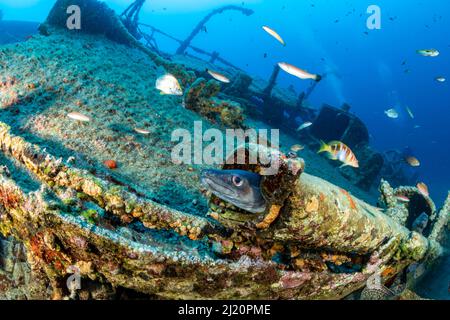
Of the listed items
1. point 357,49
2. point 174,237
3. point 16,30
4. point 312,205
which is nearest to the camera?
point 312,205

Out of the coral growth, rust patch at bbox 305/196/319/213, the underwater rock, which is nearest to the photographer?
rust patch at bbox 305/196/319/213

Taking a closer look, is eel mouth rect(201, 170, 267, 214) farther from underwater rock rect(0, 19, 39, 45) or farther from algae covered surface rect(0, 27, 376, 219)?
underwater rock rect(0, 19, 39, 45)

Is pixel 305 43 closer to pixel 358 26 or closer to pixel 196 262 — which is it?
pixel 358 26

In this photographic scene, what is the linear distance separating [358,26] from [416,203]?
185 meters

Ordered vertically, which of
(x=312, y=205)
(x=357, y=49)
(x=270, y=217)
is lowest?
(x=357, y=49)

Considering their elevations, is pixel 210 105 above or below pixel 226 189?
below

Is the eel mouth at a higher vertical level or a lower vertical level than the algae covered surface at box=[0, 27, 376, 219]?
higher

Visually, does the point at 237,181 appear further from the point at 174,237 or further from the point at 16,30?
the point at 16,30

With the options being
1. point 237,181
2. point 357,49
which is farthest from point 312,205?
point 357,49

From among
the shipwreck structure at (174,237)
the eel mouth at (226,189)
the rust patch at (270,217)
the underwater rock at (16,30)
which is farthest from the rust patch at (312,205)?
the underwater rock at (16,30)

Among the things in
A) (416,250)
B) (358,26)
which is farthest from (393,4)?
(416,250)

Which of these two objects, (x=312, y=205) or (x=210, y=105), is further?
(x=210, y=105)

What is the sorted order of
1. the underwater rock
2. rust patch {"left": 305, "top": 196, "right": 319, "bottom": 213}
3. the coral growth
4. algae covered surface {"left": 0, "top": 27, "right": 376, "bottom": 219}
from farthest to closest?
the underwater rock < the coral growth < algae covered surface {"left": 0, "top": 27, "right": 376, "bottom": 219} < rust patch {"left": 305, "top": 196, "right": 319, "bottom": 213}

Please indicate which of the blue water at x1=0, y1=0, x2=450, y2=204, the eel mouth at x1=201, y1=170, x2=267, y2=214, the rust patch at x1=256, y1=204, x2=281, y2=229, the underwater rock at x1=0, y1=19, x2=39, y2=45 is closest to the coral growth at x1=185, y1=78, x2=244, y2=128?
the rust patch at x1=256, y1=204, x2=281, y2=229
